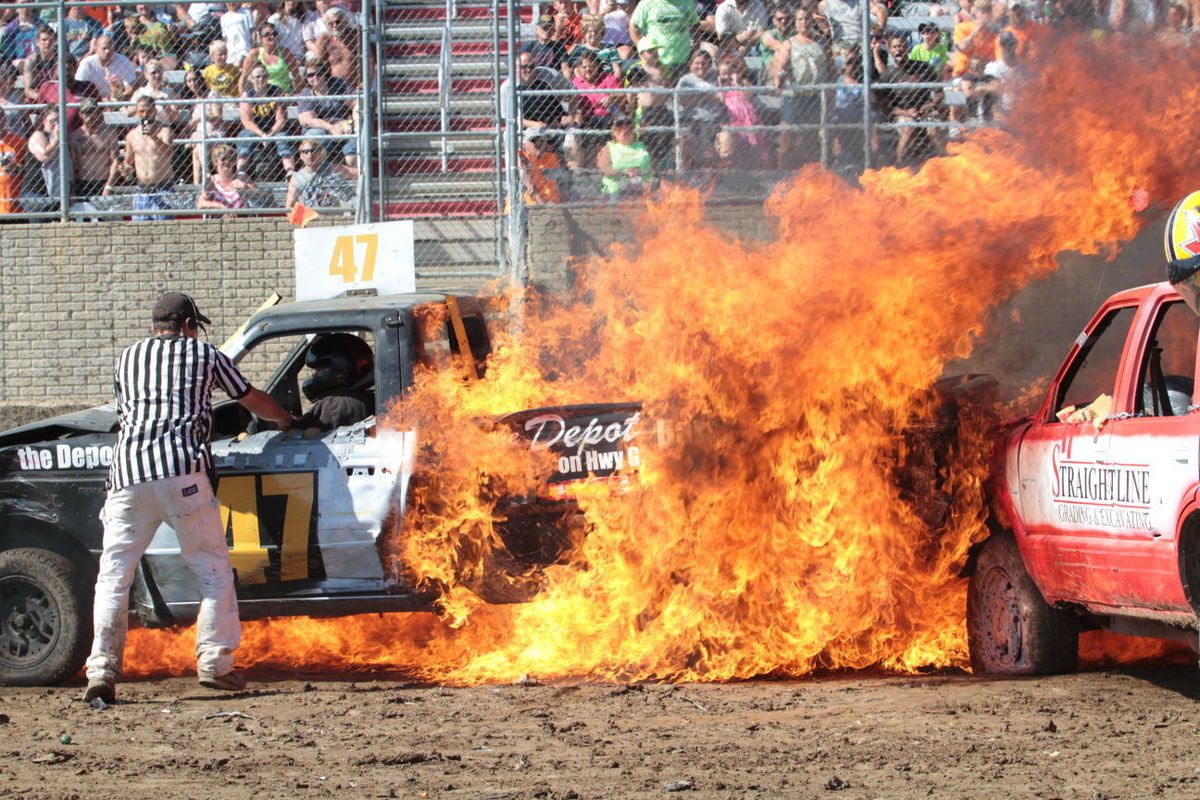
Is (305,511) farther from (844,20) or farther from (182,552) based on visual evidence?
(844,20)

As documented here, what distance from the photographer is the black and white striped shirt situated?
700 centimetres

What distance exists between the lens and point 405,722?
20.7 ft

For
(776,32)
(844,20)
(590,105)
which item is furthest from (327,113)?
(844,20)

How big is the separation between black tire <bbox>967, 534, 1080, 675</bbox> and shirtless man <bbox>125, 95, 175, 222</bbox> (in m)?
10.0

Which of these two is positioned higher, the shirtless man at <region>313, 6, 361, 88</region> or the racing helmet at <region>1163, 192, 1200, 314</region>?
the shirtless man at <region>313, 6, 361, 88</region>

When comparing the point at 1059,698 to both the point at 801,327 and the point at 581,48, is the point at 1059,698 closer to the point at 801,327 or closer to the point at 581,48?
the point at 801,327

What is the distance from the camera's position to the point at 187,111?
14461mm

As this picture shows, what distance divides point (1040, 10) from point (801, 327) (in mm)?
5883

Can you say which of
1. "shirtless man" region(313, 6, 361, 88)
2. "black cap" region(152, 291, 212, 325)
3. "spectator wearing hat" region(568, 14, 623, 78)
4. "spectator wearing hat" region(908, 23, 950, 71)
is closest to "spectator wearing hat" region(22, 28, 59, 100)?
"shirtless man" region(313, 6, 361, 88)

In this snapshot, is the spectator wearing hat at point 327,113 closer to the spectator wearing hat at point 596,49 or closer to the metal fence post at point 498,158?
the metal fence post at point 498,158

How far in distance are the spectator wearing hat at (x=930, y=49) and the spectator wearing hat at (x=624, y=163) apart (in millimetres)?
2753

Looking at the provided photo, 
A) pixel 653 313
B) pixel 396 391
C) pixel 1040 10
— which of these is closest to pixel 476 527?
pixel 396 391

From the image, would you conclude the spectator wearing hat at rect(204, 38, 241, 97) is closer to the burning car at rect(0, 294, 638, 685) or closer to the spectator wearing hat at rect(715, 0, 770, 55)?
the spectator wearing hat at rect(715, 0, 770, 55)

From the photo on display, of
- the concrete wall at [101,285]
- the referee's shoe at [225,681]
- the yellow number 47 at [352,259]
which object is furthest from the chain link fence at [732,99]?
the referee's shoe at [225,681]
